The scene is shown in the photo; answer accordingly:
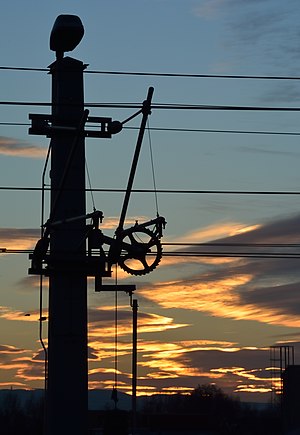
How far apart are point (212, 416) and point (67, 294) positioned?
12209 centimetres

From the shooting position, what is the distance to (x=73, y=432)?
106ft

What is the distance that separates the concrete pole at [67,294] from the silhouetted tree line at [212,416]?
91.2m

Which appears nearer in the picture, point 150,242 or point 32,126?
point 150,242

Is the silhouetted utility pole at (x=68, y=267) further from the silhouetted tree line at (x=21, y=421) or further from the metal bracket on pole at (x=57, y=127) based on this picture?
the silhouetted tree line at (x=21, y=421)

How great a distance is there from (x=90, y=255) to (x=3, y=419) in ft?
448

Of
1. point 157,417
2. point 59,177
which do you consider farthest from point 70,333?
point 157,417

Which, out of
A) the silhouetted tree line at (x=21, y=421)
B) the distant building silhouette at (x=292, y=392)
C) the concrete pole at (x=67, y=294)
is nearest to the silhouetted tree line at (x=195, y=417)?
the silhouetted tree line at (x=21, y=421)

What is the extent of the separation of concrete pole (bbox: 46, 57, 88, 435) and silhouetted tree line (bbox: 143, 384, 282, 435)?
91164 millimetres

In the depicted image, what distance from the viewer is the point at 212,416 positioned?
151 m

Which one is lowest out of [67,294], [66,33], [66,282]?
[67,294]

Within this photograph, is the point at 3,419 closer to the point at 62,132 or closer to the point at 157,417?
the point at 157,417

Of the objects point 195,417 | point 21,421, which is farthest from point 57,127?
point 21,421

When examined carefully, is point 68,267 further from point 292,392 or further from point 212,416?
point 212,416

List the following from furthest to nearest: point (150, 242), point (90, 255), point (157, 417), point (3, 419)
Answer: point (3, 419), point (157, 417), point (90, 255), point (150, 242)
